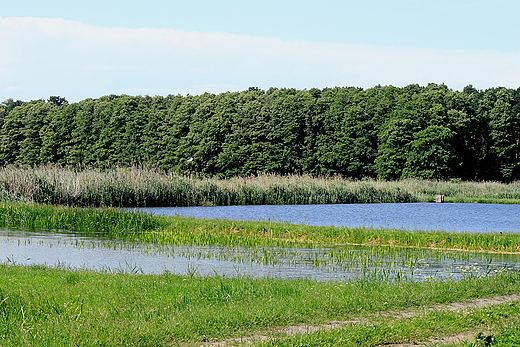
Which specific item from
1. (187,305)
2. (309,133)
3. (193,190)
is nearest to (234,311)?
(187,305)

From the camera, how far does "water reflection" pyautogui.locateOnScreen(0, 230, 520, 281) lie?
13.9 meters

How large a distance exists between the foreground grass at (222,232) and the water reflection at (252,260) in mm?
1268

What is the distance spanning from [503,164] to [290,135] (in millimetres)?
25587

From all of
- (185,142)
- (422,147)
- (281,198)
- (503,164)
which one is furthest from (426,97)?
(281,198)

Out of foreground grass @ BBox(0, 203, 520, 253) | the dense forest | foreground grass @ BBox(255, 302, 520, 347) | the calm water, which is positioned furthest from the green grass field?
the dense forest

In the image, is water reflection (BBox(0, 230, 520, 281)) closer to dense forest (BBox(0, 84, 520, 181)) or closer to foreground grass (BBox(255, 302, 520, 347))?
foreground grass (BBox(255, 302, 520, 347))

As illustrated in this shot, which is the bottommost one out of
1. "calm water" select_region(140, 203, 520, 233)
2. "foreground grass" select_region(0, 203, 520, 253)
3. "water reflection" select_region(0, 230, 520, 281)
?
"calm water" select_region(140, 203, 520, 233)

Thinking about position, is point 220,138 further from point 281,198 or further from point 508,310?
point 508,310

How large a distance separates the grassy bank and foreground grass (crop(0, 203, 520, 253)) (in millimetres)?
4790

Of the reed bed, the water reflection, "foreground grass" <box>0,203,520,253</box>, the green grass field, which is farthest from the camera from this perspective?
the reed bed

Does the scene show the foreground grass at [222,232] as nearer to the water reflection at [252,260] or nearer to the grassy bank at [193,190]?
the water reflection at [252,260]

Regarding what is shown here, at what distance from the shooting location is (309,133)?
233 feet

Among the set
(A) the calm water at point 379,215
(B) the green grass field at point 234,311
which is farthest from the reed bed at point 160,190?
(B) the green grass field at point 234,311

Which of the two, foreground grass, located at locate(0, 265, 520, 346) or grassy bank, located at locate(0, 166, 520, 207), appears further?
grassy bank, located at locate(0, 166, 520, 207)
